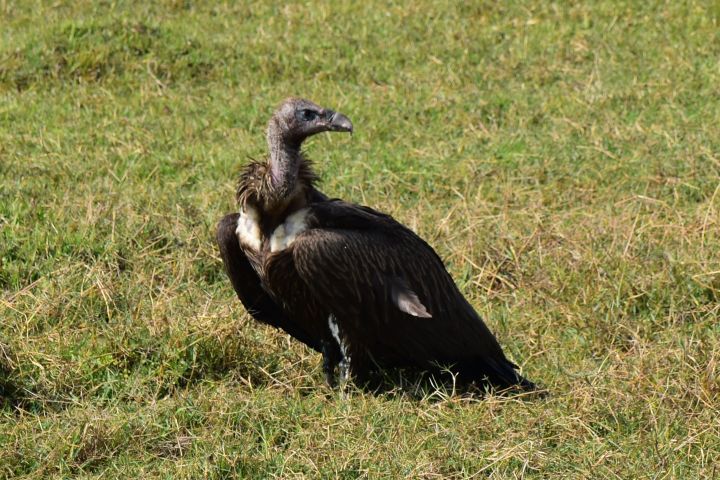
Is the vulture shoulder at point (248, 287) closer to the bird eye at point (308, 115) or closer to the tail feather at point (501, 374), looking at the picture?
the bird eye at point (308, 115)

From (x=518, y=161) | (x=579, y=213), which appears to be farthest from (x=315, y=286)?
(x=518, y=161)

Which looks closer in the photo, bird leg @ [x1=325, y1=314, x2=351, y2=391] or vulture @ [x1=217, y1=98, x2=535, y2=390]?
vulture @ [x1=217, y1=98, x2=535, y2=390]

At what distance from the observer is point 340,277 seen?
4.92 m

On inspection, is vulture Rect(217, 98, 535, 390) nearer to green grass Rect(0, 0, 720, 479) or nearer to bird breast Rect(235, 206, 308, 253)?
bird breast Rect(235, 206, 308, 253)

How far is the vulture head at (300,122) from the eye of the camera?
521 centimetres

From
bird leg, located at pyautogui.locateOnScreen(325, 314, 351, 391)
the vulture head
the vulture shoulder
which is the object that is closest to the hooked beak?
the vulture head

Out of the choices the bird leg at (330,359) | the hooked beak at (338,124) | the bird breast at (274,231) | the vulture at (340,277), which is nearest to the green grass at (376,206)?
the bird leg at (330,359)

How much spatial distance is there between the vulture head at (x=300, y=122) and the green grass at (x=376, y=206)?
0.83m

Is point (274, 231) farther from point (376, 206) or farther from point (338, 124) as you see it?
point (376, 206)

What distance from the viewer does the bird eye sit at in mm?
5227

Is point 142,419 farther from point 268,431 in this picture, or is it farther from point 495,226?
point 495,226

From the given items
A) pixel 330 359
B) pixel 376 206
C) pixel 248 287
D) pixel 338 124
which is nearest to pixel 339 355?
pixel 330 359

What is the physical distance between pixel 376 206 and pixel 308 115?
2044 mm

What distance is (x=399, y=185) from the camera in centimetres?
757
